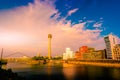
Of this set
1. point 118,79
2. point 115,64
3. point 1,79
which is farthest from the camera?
point 115,64

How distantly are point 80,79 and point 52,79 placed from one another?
12.6 m

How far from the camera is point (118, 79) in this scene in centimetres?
7331

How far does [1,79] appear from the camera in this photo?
49469mm

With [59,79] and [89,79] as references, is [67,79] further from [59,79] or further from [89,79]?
[89,79]

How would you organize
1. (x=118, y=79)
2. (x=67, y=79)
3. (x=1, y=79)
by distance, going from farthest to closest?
(x=67, y=79)
(x=118, y=79)
(x=1, y=79)

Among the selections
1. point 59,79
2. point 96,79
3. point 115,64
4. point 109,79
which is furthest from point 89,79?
point 115,64

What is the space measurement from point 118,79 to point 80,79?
15975 millimetres

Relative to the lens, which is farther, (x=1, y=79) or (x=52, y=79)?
(x=52, y=79)

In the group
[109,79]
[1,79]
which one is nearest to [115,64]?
[109,79]

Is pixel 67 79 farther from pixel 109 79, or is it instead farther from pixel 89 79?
pixel 109 79

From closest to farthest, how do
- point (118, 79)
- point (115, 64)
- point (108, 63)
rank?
point (118, 79) < point (115, 64) < point (108, 63)

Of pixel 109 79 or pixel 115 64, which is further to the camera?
pixel 115 64

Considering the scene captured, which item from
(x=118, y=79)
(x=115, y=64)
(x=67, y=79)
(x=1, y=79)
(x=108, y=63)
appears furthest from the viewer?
(x=108, y=63)

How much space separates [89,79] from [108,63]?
125 m
